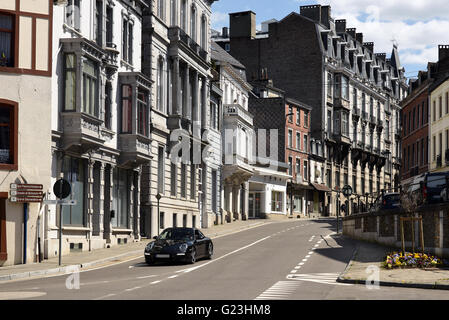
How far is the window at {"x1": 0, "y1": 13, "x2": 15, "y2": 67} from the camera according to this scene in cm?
2892

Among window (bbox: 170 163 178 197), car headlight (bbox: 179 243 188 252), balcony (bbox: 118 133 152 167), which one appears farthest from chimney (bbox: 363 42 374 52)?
car headlight (bbox: 179 243 188 252)

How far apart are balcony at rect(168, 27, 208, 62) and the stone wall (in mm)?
14304

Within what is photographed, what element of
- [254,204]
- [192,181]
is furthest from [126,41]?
[254,204]

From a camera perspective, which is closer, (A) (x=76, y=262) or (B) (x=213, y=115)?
(A) (x=76, y=262)

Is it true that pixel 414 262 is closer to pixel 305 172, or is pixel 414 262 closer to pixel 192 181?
pixel 192 181

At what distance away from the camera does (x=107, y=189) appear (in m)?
36.8

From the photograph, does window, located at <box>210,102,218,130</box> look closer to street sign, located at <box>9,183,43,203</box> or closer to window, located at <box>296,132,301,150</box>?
window, located at <box>296,132,301,150</box>

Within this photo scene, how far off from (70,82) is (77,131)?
81.6 inches

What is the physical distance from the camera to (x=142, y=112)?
40594 mm

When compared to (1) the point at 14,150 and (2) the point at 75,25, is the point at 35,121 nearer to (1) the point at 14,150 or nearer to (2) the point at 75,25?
(1) the point at 14,150

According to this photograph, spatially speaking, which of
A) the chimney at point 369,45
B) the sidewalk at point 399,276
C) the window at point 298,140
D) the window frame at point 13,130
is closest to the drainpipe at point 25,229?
the window frame at point 13,130

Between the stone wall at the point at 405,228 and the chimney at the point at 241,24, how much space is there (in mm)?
45094

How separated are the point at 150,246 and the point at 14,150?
5941mm
